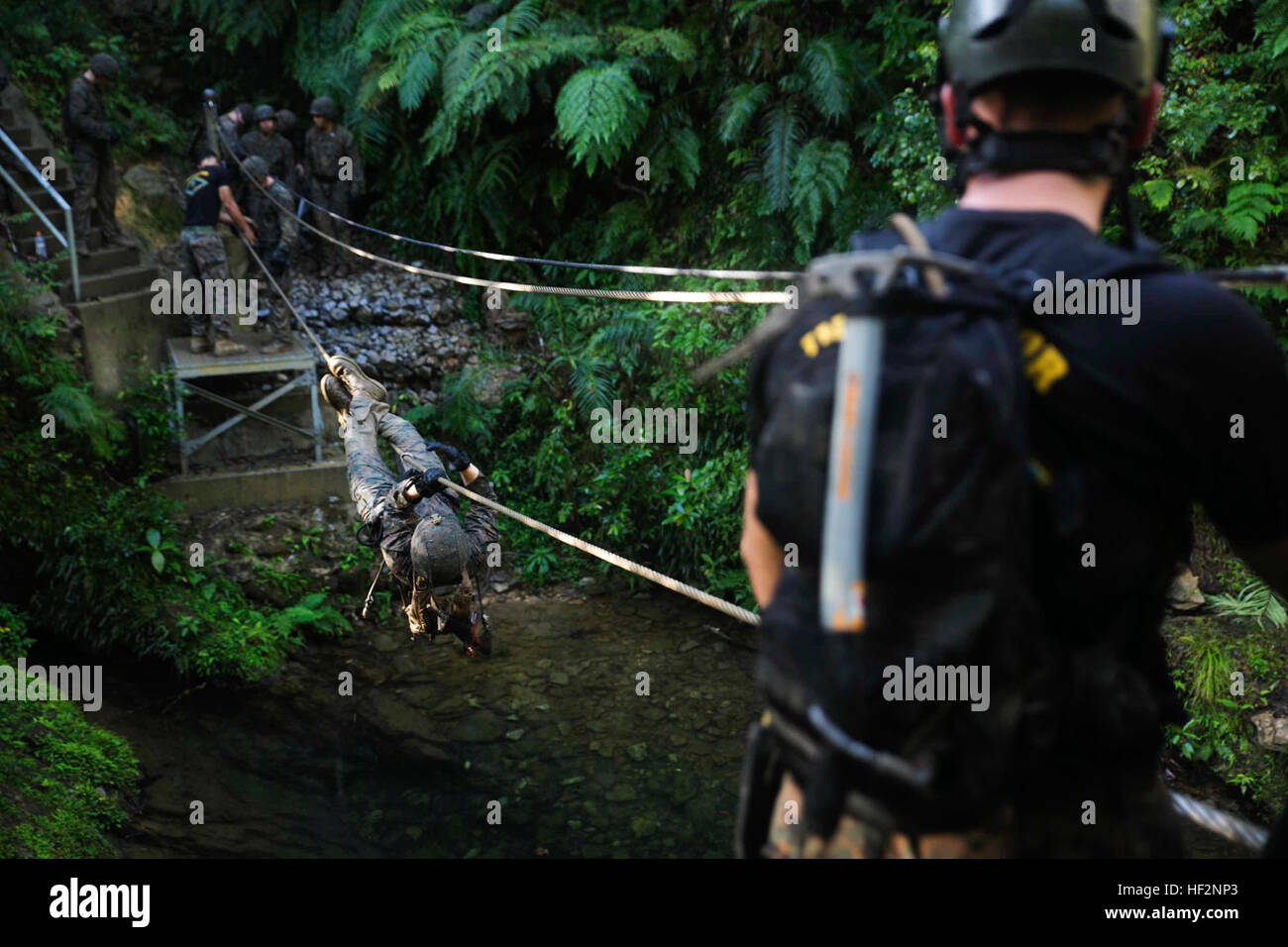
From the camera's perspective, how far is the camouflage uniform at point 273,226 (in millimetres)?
9539

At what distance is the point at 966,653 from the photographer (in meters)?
1.12

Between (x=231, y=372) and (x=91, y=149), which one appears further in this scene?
(x=91, y=149)

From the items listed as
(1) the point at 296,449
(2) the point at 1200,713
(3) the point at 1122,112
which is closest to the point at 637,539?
(1) the point at 296,449

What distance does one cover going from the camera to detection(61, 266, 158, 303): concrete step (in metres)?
8.90

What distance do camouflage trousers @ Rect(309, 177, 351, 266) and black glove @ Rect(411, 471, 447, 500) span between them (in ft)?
21.8

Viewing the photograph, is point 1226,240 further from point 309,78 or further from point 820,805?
point 309,78

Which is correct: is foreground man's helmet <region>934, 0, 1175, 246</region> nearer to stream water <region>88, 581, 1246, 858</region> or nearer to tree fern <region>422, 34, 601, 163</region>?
stream water <region>88, 581, 1246, 858</region>

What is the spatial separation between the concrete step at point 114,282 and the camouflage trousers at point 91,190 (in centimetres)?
45

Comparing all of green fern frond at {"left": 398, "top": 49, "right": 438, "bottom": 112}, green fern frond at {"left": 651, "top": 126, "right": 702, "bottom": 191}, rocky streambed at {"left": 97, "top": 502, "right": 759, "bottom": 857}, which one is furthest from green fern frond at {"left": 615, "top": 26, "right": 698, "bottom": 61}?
rocky streambed at {"left": 97, "top": 502, "right": 759, "bottom": 857}

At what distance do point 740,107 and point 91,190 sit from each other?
5.51 metres

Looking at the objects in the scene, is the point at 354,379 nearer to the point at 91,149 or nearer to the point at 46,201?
the point at 91,149

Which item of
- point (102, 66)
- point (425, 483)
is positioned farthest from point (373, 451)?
point (102, 66)

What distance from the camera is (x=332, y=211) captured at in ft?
36.0
